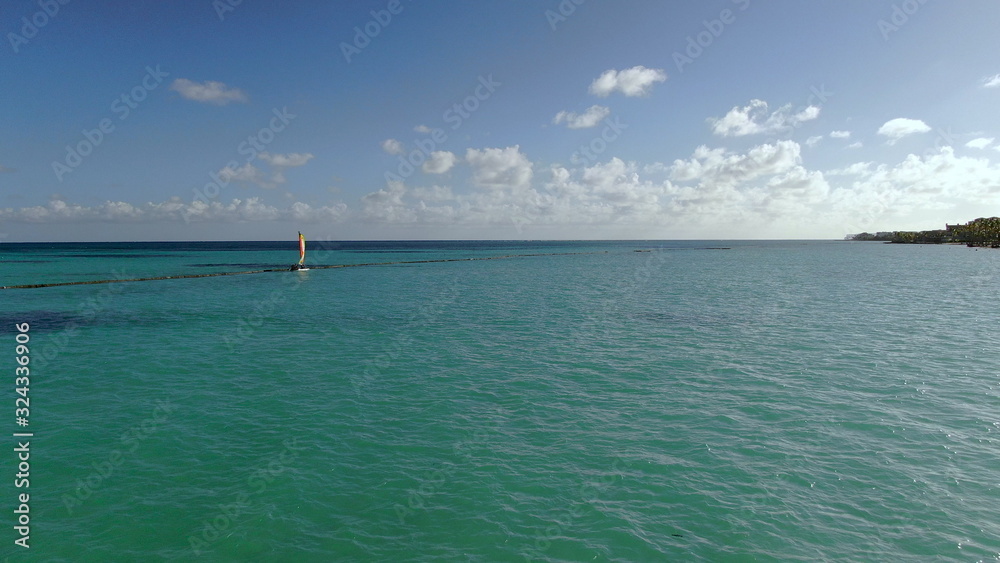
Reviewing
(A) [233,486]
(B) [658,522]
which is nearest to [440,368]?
(A) [233,486]

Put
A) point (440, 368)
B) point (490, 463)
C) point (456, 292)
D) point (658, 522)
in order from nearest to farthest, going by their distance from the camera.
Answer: point (658, 522) → point (490, 463) → point (440, 368) → point (456, 292)

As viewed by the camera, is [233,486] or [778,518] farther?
[233,486]

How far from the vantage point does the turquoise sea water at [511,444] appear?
12.0 meters

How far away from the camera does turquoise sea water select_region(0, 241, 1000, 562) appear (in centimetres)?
1199

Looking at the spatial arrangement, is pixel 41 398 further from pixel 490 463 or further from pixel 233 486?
pixel 490 463

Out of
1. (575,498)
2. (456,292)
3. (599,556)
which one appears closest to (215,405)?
(575,498)

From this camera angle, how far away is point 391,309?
50.2 m

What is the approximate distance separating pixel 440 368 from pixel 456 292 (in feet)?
128

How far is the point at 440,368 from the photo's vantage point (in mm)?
26984

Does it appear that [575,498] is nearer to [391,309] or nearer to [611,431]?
[611,431]

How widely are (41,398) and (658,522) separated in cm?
2565

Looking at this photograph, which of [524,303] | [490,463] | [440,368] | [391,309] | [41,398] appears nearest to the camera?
[490,463]

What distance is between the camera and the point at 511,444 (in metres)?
17.1

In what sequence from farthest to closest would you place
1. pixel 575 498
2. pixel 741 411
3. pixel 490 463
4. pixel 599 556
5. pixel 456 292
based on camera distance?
1. pixel 456 292
2. pixel 741 411
3. pixel 490 463
4. pixel 575 498
5. pixel 599 556
